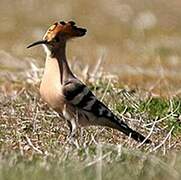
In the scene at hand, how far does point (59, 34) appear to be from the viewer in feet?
26.0

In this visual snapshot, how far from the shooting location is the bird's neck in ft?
25.5

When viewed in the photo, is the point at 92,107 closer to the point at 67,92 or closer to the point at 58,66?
the point at 67,92

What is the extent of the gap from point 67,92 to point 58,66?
246 mm

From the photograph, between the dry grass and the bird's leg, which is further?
the bird's leg

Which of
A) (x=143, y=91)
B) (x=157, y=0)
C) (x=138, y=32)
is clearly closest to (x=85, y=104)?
(x=143, y=91)

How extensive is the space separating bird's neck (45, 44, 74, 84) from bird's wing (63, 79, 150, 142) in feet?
0.21

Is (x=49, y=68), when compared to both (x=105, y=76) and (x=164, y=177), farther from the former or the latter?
(x=105, y=76)

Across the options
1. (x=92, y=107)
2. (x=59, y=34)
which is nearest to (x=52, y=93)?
(x=92, y=107)

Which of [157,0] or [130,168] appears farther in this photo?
[157,0]

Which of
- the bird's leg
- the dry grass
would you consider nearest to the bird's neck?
the bird's leg

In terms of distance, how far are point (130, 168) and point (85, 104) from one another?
1.65m

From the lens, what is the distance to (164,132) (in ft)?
28.1

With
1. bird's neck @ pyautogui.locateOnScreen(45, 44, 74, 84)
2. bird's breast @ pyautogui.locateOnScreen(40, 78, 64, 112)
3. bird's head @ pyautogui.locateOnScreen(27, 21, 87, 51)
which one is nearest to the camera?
bird's breast @ pyautogui.locateOnScreen(40, 78, 64, 112)

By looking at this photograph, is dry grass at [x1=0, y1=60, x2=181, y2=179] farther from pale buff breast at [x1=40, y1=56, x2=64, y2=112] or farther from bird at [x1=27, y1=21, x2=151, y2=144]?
pale buff breast at [x1=40, y1=56, x2=64, y2=112]
